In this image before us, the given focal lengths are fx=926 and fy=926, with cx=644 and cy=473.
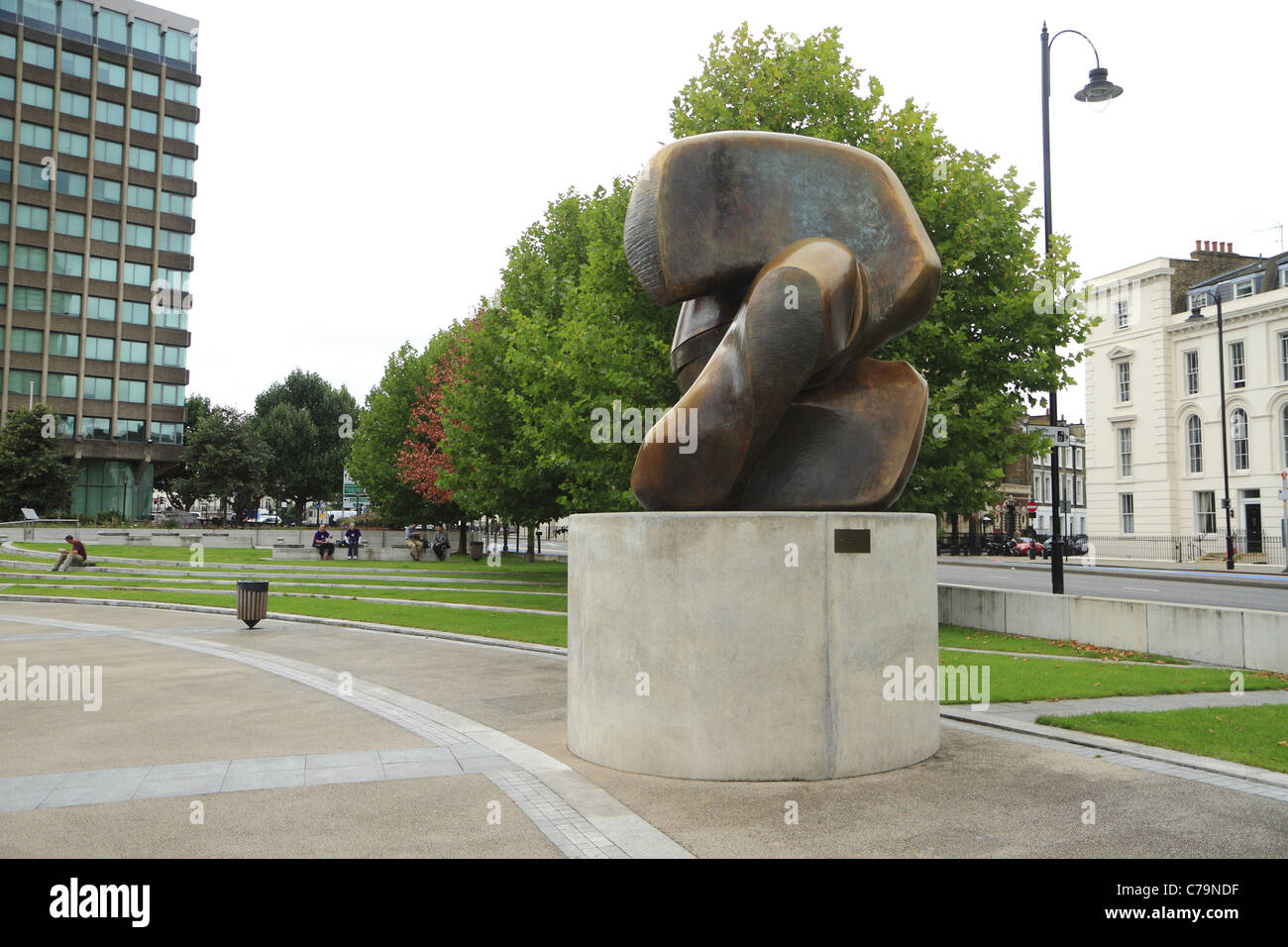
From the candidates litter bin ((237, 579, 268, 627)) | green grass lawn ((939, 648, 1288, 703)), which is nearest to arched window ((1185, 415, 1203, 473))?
green grass lawn ((939, 648, 1288, 703))

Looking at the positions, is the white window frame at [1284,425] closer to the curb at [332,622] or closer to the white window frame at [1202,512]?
the white window frame at [1202,512]

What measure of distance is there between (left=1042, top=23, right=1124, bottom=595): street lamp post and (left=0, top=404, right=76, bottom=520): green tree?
5064 centimetres

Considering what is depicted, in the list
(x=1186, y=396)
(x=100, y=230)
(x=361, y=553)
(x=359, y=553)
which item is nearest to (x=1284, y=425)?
(x=1186, y=396)

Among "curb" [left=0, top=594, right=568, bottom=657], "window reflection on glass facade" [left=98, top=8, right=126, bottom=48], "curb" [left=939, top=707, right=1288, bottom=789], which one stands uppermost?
"window reflection on glass facade" [left=98, top=8, right=126, bottom=48]

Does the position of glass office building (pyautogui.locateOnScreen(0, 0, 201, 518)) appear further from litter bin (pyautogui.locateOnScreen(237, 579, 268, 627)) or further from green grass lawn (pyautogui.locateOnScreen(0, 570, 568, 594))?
litter bin (pyautogui.locateOnScreen(237, 579, 268, 627))

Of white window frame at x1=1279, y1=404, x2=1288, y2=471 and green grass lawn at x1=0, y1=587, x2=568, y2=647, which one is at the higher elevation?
white window frame at x1=1279, y1=404, x2=1288, y2=471

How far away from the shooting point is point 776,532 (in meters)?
6.85

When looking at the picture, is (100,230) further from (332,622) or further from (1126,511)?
(1126,511)

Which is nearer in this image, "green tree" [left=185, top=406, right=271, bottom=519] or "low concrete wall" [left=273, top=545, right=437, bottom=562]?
"low concrete wall" [left=273, top=545, right=437, bottom=562]

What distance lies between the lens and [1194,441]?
46969 millimetres

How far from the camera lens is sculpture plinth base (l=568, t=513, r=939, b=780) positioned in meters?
6.77

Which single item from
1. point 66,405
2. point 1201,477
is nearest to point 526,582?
point 1201,477

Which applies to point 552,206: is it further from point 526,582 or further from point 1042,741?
point 1042,741

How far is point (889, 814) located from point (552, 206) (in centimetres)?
2815
